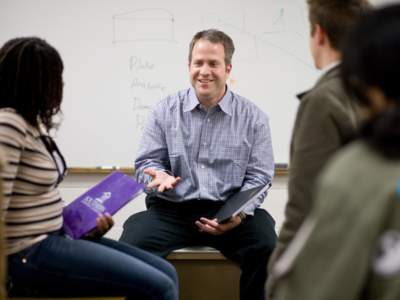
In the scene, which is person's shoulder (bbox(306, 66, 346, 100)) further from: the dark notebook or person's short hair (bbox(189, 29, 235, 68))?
person's short hair (bbox(189, 29, 235, 68))

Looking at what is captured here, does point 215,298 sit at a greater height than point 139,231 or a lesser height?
lesser

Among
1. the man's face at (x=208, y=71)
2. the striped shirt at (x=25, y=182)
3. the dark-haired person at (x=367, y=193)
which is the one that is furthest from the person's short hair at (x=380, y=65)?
the man's face at (x=208, y=71)

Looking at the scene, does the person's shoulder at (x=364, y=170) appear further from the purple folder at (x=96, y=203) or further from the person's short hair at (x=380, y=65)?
the purple folder at (x=96, y=203)

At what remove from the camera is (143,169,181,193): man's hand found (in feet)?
6.05

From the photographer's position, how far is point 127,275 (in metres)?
1.33

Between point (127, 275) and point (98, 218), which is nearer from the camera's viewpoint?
point (127, 275)

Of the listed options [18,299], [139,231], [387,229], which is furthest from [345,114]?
[139,231]

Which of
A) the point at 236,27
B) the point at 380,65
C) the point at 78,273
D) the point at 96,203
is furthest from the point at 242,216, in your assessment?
the point at 380,65

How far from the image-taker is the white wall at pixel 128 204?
2.69 meters

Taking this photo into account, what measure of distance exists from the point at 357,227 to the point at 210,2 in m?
2.23

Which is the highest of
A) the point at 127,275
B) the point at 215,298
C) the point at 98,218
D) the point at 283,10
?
the point at 283,10

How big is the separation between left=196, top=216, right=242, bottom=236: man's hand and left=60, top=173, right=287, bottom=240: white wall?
2.87ft

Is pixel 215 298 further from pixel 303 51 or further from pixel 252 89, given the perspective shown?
pixel 303 51

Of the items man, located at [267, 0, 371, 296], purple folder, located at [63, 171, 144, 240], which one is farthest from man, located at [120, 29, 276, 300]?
man, located at [267, 0, 371, 296]
